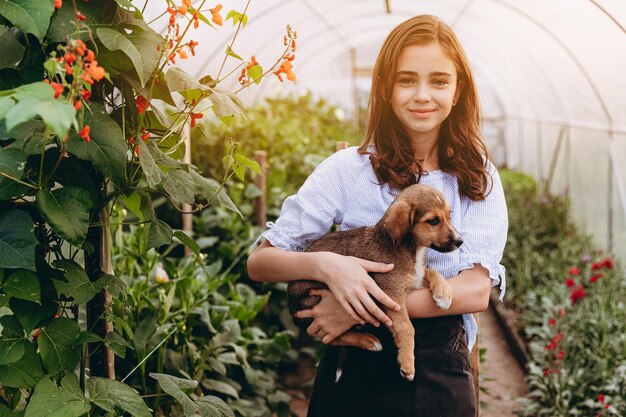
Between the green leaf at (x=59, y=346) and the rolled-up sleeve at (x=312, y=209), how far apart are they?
2.25 feet

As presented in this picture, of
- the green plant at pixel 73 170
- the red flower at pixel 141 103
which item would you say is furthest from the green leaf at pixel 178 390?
the red flower at pixel 141 103

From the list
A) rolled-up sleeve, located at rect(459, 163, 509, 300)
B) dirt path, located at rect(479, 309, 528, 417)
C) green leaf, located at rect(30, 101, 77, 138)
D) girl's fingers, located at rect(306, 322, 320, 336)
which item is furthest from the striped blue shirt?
dirt path, located at rect(479, 309, 528, 417)

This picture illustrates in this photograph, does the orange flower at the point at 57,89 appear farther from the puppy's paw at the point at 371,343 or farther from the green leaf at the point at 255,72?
the puppy's paw at the point at 371,343

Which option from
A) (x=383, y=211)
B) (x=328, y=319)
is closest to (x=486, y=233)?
(x=383, y=211)

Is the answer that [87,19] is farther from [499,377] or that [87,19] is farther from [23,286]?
[499,377]

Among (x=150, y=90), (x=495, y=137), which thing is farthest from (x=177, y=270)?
(x=495, y=137)

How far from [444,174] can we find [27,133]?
1.26m

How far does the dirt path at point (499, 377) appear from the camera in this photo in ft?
16.0

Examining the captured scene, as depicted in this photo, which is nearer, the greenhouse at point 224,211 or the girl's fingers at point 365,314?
the greenhouse at point 224,211

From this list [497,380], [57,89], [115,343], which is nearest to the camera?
[57,89]

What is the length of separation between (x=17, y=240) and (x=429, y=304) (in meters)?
1.12

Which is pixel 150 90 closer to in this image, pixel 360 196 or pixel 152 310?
pixel 360 196

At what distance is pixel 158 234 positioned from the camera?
1758 millimetres

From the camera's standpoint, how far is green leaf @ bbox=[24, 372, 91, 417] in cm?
152
